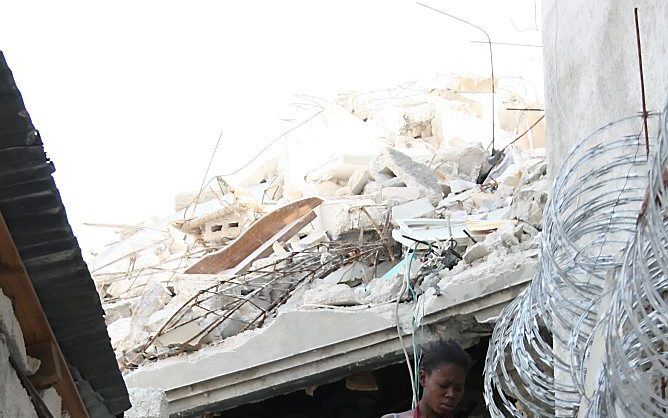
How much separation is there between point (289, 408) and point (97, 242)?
44.7 feet

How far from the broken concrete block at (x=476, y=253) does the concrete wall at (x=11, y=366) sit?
3.78 metres

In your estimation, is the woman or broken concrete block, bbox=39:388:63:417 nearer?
broken concrete block, bbox=39:388:63:417

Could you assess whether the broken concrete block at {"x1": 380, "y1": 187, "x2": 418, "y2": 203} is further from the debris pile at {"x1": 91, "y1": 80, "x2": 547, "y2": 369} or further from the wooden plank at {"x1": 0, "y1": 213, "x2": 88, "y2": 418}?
the wooden plank at {"x1": 0, "y1": 213, "x2": 88, "y2": 418}

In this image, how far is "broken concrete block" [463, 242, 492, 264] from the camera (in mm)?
6598

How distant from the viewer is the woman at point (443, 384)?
15.7 feet

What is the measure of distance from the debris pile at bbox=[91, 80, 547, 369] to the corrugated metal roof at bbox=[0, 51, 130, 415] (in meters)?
3.03

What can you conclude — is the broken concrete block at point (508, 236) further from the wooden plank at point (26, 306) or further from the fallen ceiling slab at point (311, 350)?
the wooden plank at point (26, 306)

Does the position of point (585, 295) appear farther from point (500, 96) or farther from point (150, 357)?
point (500, 96)

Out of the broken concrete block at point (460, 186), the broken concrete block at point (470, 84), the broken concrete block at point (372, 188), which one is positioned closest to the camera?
the broken concrete block at point (460, 186)

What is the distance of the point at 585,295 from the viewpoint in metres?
3.66

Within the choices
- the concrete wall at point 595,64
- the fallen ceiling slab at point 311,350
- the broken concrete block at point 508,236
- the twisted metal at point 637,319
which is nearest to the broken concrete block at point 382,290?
the fallen ceiling slab at point 311,350

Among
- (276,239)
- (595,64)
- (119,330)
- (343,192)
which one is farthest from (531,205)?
(343,192)

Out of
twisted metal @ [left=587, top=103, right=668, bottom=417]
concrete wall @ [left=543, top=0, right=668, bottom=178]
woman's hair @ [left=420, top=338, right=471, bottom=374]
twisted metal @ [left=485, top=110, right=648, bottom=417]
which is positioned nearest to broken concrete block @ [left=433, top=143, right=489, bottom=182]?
concrete wall @ [left=543, top=0, right=668, bottom=178]

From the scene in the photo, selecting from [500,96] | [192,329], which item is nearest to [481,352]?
[192,329]
